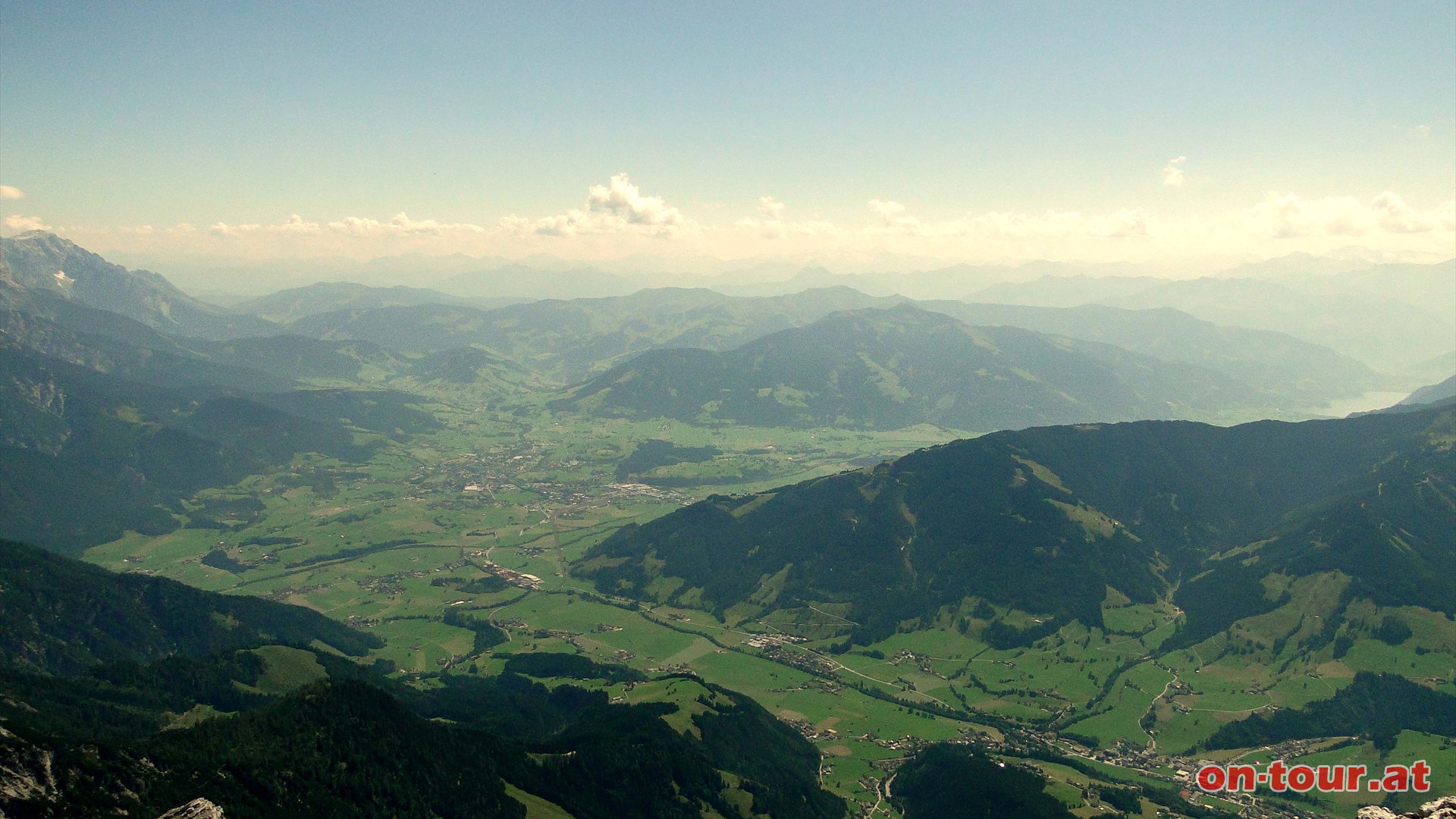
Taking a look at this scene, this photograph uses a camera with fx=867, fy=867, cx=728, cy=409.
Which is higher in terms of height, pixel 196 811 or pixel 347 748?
pixel 196 811

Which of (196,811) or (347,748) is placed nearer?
(196,811)

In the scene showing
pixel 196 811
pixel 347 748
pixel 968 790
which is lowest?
pixel 968 790

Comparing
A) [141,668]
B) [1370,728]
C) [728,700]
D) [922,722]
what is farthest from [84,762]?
[1370,728]

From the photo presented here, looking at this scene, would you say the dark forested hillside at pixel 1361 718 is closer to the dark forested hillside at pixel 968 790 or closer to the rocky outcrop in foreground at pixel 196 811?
the dark forested hillside at pixel 968 790

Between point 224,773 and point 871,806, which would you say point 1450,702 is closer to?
point 871,806

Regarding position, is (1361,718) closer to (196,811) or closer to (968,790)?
(968,790)

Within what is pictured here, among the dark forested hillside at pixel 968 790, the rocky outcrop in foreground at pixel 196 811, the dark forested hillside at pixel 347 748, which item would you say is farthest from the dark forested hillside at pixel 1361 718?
the rocky outcrop in foreground at pixel 196 811

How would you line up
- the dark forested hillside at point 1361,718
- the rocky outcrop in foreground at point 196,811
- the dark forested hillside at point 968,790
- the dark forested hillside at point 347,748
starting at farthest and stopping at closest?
the dark forested hillside at point 1361,718
the dark forested hillside at point 968,790
the dark forested hillside at point 347,748
the rocky outcrop in foreground at point 196,811

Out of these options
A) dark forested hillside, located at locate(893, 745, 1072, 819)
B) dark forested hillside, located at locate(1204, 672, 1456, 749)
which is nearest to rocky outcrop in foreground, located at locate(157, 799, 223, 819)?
dark forested hillside, located at locate(893, 745, 1072, 819)

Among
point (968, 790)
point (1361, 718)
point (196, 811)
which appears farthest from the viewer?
point (1361, 718)

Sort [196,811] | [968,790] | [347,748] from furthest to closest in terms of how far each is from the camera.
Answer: [968,790]
[347,748]
[196,811]

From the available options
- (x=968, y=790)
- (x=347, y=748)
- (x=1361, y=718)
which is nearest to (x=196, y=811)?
(x=347, y=748)
